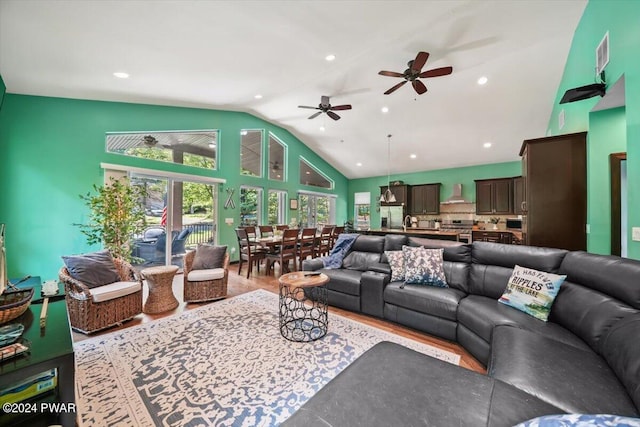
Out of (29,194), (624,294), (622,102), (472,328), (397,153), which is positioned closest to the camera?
(624,294)

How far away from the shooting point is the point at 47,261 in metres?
3.79

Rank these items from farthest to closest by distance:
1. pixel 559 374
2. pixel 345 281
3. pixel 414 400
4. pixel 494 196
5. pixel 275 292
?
pixel 494 196 < pixel 275 292 < pixel 345 281 < pixel 559 374 < pixel 414 400

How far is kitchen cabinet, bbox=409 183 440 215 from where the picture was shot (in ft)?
27.8

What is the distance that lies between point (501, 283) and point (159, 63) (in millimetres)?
4981

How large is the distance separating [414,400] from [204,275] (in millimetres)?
3218

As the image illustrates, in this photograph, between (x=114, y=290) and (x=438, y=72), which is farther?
(x=438, y=72)

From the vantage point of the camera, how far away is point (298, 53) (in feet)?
11.6

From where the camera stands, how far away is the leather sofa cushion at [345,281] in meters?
3.12

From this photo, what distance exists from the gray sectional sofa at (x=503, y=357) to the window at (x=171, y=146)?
5241 mm

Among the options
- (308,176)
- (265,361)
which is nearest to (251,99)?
(308,176)

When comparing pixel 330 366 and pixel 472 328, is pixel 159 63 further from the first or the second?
pixel 472 328

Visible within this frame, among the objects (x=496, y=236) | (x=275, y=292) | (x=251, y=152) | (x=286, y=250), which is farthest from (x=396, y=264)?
(x=251, y=152)

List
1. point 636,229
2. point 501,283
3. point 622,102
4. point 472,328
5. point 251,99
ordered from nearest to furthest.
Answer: point 636,229, point 472,328, point 501,283, point 622,102, point 251,99

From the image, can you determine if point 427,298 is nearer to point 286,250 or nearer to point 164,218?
point 286,250
